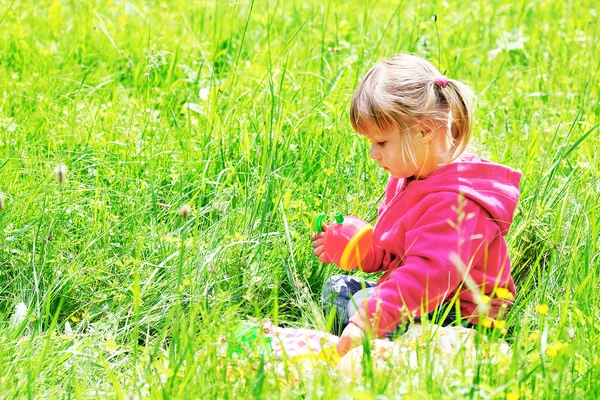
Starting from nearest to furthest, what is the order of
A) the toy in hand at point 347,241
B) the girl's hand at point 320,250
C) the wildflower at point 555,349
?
the wildflower at point 555,349 → the toy in hand at point 347,241 → the girl's hand at point 320,250

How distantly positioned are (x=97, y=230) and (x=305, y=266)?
653 millimetres

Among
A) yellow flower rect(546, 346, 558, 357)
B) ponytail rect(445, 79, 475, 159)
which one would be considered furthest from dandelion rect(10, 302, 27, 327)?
yellow flower rect(546, 346, 558, 357)

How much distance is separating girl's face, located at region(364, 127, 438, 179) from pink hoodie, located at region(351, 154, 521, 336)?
0.04 m

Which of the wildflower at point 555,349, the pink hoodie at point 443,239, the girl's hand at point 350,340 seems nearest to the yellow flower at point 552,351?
the wildflower at point 555,349

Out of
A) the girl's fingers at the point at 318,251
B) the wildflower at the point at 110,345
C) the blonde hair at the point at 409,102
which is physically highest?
the blonde hair at the point at 409,102

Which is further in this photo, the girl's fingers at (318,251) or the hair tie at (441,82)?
the girl's fingers at (318,251)

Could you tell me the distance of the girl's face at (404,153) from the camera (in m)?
2.51

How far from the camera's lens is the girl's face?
2.51 meters

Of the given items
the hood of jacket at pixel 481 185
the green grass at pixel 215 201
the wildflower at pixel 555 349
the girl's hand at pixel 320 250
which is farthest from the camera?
the girl's hand at pixel 320 250

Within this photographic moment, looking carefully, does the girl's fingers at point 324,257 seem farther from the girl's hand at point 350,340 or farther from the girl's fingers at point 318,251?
the girl's hand at point 350,340

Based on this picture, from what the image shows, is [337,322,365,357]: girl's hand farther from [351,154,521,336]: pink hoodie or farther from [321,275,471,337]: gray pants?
[321,275,471,337]: gray pants

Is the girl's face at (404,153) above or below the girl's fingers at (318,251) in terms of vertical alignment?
above

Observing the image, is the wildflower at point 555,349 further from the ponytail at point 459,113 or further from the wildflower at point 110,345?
the wildflower at point 110,345

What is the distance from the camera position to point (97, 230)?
2814 mm
